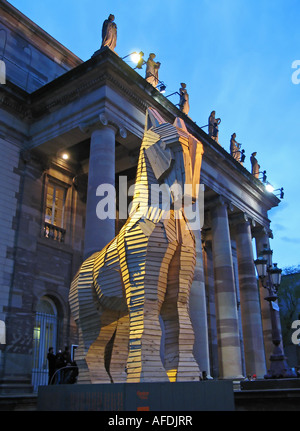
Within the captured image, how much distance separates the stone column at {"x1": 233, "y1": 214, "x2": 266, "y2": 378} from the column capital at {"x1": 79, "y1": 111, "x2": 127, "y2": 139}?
43.7ft

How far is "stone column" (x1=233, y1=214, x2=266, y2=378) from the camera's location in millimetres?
26109

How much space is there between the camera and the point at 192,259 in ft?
24.7

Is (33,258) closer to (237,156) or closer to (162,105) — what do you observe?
(162,105)

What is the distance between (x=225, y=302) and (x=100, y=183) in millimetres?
11851


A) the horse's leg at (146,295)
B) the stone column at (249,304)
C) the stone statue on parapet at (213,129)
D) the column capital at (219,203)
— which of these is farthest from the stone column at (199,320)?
the horse's leg at (146,295)

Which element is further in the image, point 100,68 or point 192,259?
point 100,68

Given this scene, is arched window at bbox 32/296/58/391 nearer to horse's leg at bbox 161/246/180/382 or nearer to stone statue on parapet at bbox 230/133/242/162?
horse's leg at bbox 161/246/180/382

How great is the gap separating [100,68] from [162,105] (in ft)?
13.7

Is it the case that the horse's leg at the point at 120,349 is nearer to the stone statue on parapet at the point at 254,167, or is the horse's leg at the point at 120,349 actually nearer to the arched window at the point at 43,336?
the arched window at the point at 43,336

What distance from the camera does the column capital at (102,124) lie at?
1786cm

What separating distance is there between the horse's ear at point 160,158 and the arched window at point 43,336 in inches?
549

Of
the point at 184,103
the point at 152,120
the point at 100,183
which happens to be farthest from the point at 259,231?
the point at 152,120

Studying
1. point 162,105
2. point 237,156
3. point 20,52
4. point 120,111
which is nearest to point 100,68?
point 120,111

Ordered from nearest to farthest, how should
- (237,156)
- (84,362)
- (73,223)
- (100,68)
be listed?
(84,362) → (100,68) → (73,223) → (237,156)
